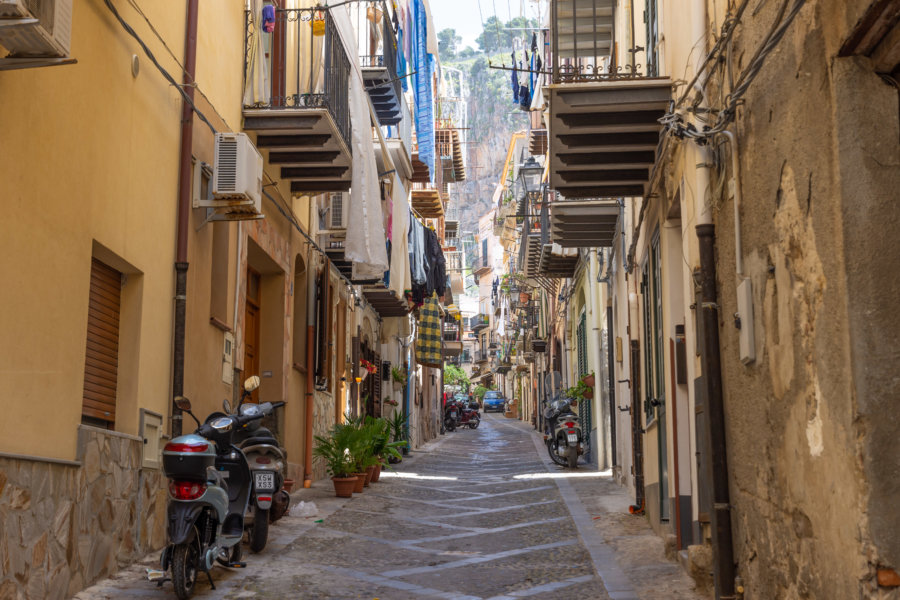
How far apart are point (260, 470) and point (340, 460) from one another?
4495 millimetres

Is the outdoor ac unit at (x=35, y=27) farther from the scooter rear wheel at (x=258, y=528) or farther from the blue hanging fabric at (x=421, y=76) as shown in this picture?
the blue hanging fabric at (x=421, y=76)

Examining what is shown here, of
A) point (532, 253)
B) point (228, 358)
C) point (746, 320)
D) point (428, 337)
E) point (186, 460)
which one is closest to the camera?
point (746, 320)

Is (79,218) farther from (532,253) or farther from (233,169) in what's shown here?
(532,253)

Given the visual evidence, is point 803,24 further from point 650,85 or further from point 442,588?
point 442,588

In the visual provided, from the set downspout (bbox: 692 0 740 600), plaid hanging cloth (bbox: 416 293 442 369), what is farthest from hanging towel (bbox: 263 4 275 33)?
plaid hanging cloth (bbox: 416 293 442 369)

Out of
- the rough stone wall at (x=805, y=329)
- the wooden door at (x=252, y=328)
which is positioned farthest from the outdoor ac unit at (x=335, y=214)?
the rough stone wall at (x=805, y=329)

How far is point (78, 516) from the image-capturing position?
596 centimetres

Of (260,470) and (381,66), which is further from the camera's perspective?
(381,66)

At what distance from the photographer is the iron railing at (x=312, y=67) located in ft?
34.0

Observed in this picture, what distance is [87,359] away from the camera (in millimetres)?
6730

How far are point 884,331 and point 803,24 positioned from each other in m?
1.44

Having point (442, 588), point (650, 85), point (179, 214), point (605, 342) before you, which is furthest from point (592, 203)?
point (442, 588)

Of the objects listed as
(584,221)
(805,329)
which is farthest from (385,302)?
(805,329)

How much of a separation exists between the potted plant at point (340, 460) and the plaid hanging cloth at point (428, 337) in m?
15.3
